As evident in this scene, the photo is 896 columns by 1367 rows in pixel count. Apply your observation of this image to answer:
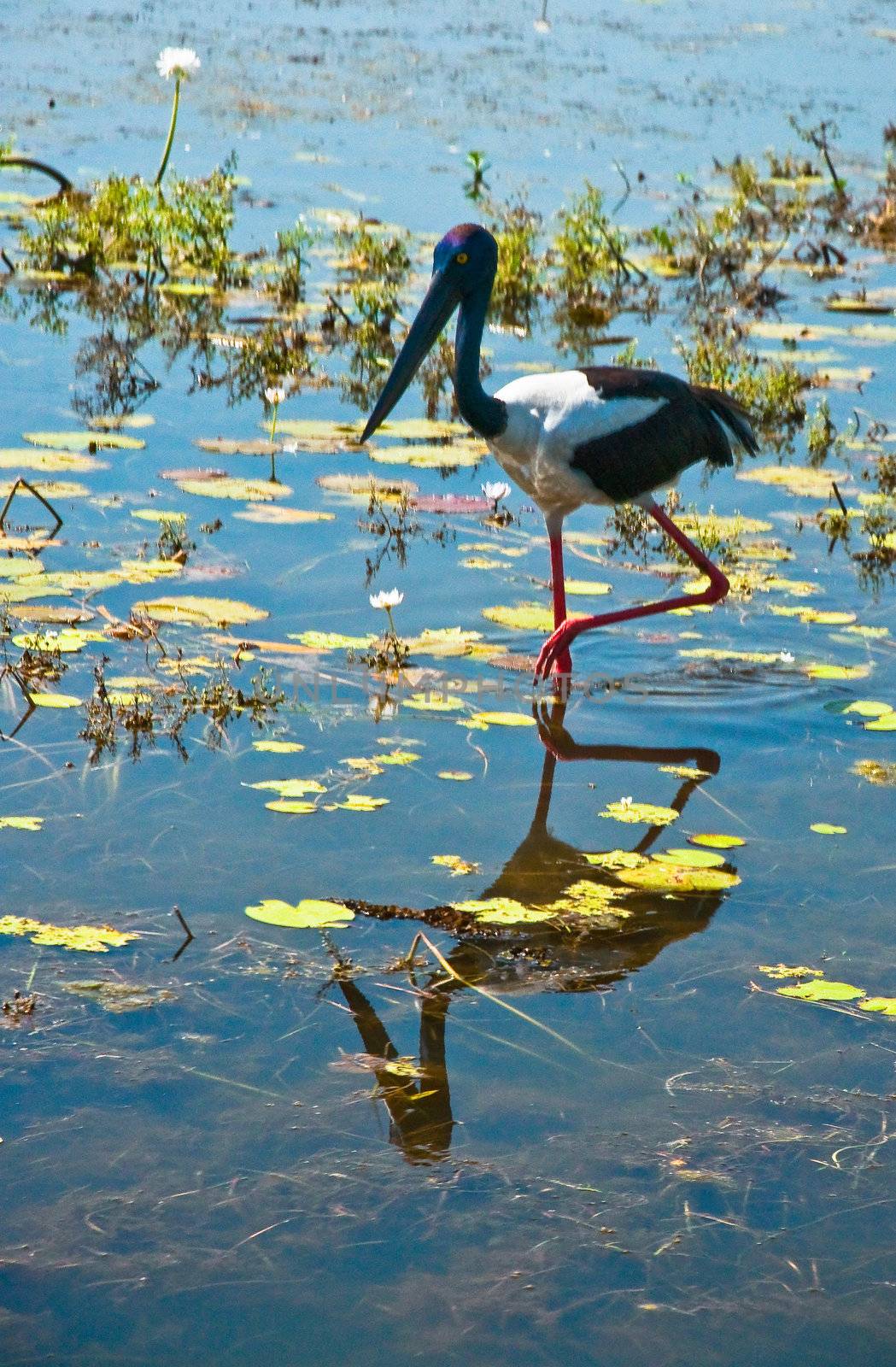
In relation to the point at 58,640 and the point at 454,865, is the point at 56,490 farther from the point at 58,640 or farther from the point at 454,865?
the point at 454,865

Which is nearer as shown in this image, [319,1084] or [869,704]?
[319,1084]

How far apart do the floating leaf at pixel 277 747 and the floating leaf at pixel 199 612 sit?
0.75m

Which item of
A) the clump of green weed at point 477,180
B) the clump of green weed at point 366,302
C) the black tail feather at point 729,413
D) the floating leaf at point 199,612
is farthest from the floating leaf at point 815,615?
the clump of green weed at point 477,180

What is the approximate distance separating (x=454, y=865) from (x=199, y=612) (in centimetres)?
152

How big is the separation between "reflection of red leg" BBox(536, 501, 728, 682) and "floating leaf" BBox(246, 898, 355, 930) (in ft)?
5.26

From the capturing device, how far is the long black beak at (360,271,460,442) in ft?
17.0

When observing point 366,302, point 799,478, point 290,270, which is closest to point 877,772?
point 799,478

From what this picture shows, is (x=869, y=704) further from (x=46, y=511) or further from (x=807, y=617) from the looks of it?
(x=46, y=511)

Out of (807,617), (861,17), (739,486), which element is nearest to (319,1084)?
(807,617)

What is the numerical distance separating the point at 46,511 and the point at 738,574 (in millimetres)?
2278

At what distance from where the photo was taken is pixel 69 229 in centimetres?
903

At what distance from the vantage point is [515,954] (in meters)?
3.48

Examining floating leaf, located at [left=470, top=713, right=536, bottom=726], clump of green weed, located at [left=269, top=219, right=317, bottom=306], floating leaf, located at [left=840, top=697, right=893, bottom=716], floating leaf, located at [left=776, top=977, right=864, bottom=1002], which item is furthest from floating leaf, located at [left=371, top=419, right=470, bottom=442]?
floating leaf, located at [left=776, top=977, right=864, bottom=1002]

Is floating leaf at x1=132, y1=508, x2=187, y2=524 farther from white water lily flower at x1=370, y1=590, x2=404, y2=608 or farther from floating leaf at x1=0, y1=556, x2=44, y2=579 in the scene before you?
white water lily flower at x1=370, y1=590, x2=404, y2=608
